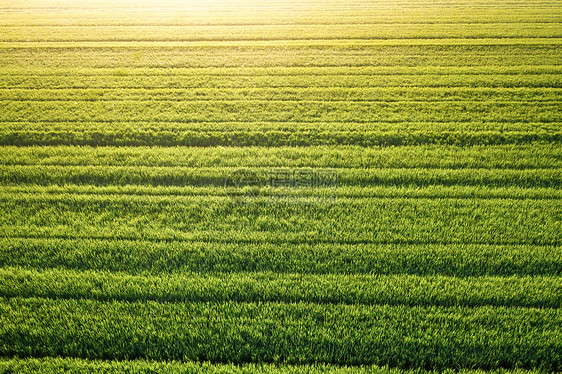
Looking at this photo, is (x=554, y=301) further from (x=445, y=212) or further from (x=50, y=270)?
(x=50, y=270)

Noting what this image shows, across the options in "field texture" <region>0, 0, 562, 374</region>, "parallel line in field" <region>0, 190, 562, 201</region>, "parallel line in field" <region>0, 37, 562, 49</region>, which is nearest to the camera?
"field texture" <region>0, 0, 562, 374</region>

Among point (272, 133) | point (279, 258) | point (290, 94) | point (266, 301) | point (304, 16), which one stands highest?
point (304, 16)

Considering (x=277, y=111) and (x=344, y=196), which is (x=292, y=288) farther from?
(x=277, y=111)

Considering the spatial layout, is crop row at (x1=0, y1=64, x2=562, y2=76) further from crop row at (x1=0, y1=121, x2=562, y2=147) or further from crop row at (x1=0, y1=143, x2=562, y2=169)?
crop row at (x1=0, y1=143, x2=562, y2=169)

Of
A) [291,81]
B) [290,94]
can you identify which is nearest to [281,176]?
[290,94]

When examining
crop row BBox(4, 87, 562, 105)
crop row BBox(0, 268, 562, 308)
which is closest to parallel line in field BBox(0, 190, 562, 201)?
crop row BBox(0, 268, 562, 308)
